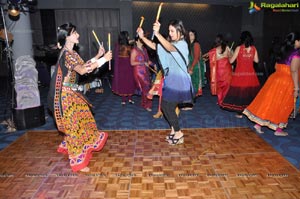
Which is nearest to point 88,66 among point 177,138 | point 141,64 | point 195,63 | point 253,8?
point 177,138

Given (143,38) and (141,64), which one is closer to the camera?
(143,38)

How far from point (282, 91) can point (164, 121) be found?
68.9 inches

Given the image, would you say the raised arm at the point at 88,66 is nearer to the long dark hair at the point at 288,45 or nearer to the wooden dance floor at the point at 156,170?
the wooden dance floor at the point at 156,170

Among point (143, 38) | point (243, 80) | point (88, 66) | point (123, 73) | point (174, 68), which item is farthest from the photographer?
point (123, 73)

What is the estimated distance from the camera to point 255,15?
354 inches

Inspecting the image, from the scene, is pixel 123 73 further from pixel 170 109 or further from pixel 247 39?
pixel 247 39

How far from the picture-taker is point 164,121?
13.7 ft

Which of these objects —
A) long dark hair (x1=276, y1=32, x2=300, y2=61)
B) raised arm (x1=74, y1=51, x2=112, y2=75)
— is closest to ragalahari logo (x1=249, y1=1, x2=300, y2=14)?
long dark hair (x1=276, y1=32, x2=300, y2=61)

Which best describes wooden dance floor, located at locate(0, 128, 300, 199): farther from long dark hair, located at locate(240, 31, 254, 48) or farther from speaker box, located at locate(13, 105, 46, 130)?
long dark hair, located at locate(240, 31, 254, 48)

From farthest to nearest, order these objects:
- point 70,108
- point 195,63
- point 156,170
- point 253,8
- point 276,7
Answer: point 253,8, point 276,7, point 195,63, point 156,170, point 70,108

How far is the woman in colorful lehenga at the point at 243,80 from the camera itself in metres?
3.86

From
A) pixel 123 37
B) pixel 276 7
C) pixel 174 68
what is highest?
pixel 276 7

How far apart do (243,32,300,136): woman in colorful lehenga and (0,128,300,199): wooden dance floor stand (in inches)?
12.4

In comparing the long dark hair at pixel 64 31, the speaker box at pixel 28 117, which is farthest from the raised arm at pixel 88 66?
the speaker box at pixel 28 117
